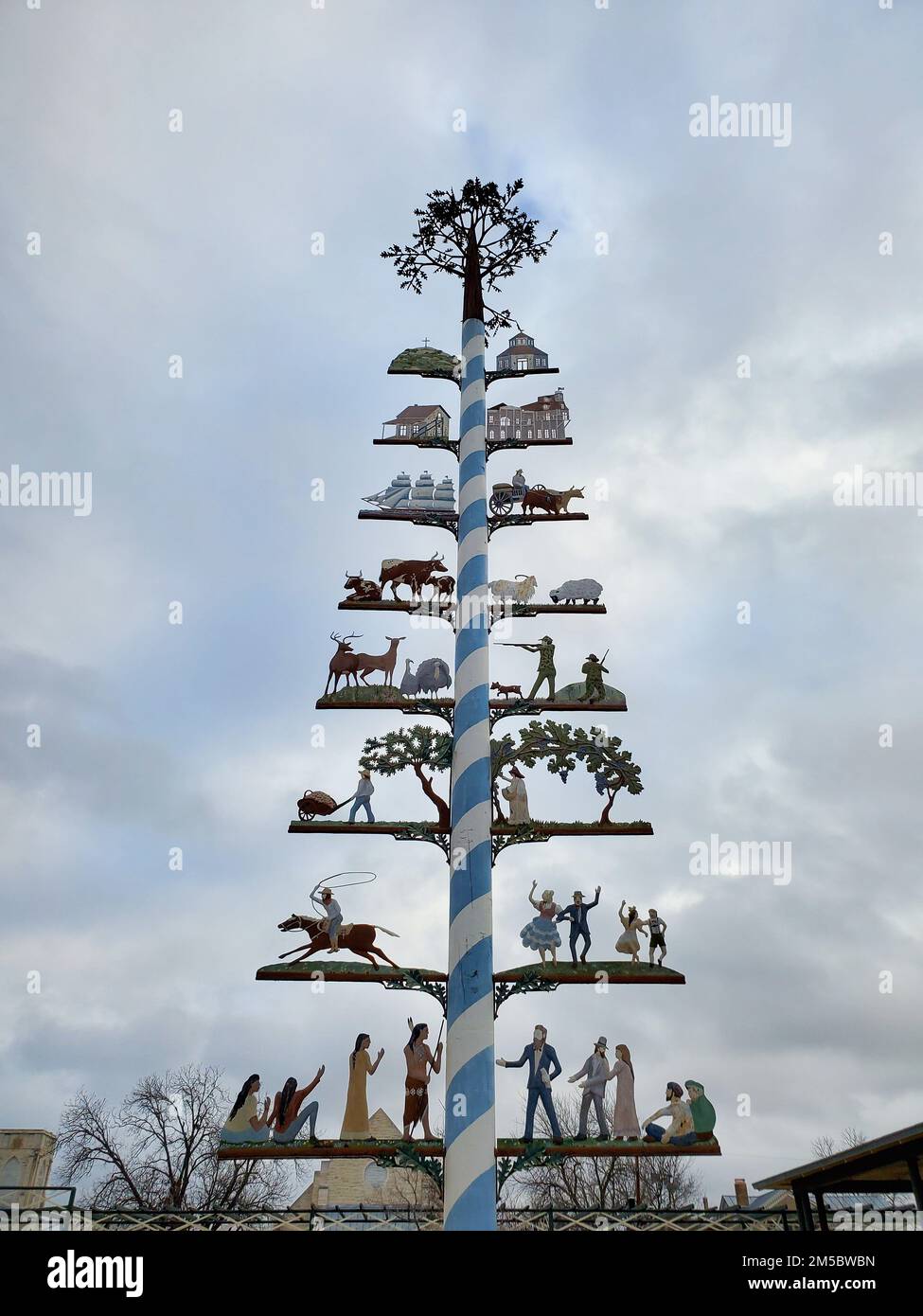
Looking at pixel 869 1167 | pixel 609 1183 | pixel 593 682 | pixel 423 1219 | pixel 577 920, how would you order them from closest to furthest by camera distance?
pixel 869 1167
pixel 423 1219
pixel 577 920
pixel 593 682
pixel 609 1183

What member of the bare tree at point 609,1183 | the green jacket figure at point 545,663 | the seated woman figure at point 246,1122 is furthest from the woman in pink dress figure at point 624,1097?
the bare tree at point 609,1183

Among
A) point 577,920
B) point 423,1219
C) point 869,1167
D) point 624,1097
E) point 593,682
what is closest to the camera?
point 869,1167

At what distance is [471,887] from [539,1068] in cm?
224

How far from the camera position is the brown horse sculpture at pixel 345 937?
423 inches

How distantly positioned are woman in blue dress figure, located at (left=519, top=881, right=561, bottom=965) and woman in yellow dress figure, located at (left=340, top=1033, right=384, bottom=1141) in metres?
2.12

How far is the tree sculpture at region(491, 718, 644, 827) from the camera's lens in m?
11.7

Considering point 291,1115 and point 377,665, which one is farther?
point 377,665

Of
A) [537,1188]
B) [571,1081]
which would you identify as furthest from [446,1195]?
[537,1188]

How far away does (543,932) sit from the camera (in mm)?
10945

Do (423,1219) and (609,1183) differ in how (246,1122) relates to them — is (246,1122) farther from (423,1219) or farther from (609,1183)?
(609,1183)

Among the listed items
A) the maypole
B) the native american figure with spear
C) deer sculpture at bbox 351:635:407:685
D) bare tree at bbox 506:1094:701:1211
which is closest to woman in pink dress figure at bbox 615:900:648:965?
the maypole

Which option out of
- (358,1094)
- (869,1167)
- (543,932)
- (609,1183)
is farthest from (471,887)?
(609,1183)

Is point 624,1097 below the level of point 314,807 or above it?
below
